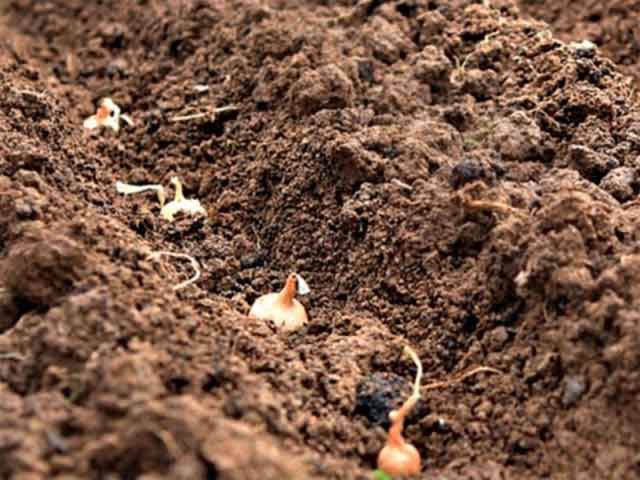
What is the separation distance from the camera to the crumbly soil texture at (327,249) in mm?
1958

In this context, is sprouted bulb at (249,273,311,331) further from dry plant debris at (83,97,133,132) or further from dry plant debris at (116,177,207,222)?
dry plant debris at (83,97,133,132)

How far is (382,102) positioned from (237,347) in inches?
47.4

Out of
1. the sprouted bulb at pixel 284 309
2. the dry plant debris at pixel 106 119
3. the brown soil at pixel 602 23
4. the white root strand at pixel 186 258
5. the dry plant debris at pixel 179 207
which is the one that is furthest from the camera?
the brown soil at pixel 602 23

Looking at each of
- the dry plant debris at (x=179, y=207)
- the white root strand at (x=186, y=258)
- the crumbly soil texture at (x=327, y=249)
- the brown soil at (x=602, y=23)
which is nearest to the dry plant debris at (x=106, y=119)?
the crumbly soil texture at (x=327, y=249)

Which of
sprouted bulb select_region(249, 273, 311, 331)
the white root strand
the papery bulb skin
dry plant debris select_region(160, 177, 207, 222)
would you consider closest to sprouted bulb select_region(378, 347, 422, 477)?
the papery bulb skin

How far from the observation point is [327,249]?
2762 millimetres

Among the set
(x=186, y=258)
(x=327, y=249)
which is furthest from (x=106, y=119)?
(x=327, y=249)

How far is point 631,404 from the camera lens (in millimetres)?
2029

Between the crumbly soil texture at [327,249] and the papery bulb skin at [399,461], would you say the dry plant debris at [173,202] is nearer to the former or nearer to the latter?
the crumbly soil texture at [327,249]

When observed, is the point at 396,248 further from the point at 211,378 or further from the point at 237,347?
the point at 211,378

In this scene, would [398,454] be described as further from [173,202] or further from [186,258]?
[173,202]

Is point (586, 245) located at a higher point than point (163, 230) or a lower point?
higher

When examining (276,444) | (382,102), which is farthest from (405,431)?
(382,102)

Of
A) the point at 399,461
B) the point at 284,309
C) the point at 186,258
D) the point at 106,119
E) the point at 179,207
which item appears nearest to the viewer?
the point at 399,461
